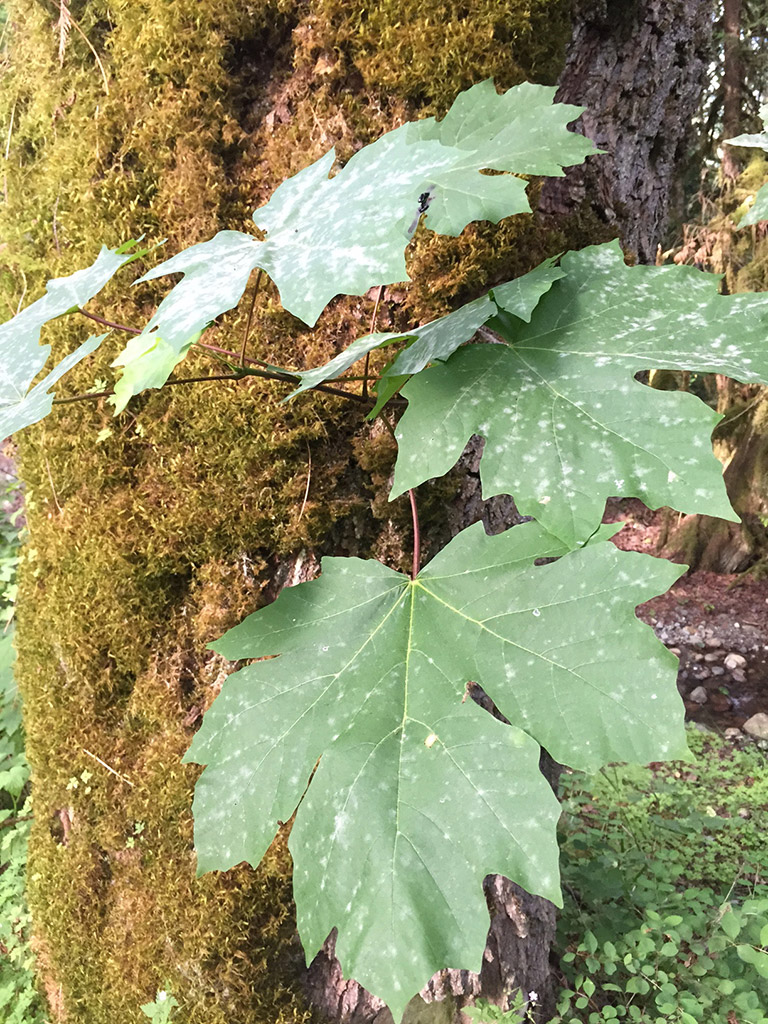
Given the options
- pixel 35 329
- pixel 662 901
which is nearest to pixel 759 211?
pixel 35 329

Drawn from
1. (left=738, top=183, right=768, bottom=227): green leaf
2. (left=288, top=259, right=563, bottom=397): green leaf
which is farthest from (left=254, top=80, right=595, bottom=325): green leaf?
(left=738, top=183, right=768, bottom=227): green leaf

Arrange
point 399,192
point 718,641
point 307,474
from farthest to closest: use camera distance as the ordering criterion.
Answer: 1. point 718,641
2. point 307,474
3. point 399,192

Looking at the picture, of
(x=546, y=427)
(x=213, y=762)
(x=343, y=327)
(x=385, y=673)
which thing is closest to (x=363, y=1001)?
(x=213, y=762)

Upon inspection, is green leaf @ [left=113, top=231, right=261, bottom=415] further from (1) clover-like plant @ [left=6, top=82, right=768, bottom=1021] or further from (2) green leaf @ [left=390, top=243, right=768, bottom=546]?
(2) green leaf @ [left=390, top=243, right=768, bottom=546]

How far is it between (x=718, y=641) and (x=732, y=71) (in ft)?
16.7

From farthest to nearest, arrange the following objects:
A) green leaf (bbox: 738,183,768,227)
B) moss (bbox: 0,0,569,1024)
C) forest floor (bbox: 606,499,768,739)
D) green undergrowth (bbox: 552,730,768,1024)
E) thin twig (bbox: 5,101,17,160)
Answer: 1. forest floor (bbox: 606,499,768,739)
2. green undergrowth (bbox: 552,730,768,1024)
3. thin twig (bbox: 5,101,17,160)
4. moss (bbox: 0,0,569,1024)
5. green leaf (bbox: 738,183,768,227)

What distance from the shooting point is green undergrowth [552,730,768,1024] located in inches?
76.6

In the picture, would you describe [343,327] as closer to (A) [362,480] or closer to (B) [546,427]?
(A) [362,480]

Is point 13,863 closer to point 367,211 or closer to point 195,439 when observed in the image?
point 195,439

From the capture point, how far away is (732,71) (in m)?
5.47

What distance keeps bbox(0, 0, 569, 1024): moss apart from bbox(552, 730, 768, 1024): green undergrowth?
120cm

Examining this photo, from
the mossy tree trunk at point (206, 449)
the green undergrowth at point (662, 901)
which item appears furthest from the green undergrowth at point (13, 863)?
the green undergrowth at point (662, 901)

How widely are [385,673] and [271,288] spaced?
3.03 feet

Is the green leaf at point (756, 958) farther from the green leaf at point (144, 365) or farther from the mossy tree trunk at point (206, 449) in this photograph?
the green leaf at point (144, 365)
